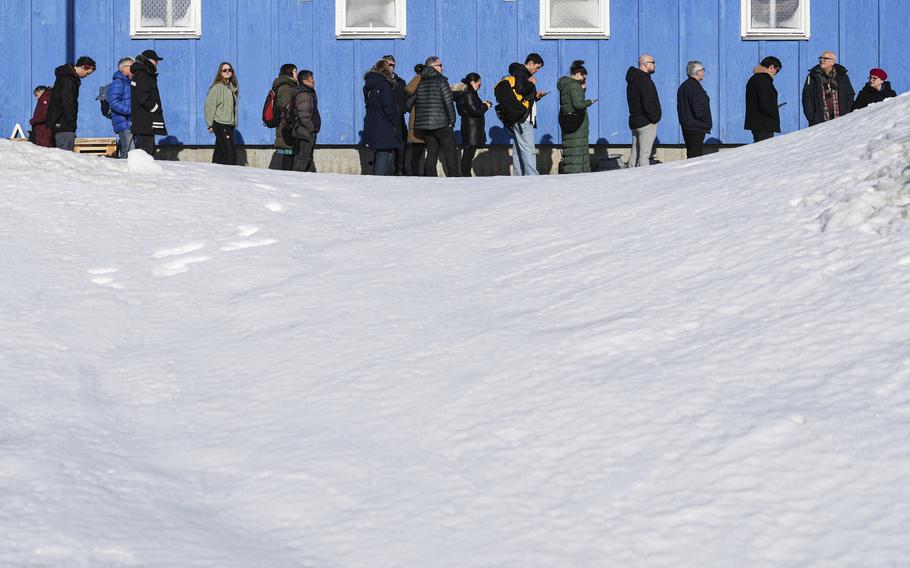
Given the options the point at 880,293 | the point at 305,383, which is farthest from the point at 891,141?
the point at 305,383

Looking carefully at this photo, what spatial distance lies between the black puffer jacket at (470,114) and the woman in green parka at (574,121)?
1090mm

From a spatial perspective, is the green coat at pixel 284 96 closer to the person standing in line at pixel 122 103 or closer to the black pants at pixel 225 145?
the black pants at pixel 225 145

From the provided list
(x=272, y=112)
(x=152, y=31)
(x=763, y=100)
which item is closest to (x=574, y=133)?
(x=763, y=100)

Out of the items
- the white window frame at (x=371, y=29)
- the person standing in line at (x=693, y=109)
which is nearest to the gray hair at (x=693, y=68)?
the person standing in line at (x=693, y=109)

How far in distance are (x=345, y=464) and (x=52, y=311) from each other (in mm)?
2626

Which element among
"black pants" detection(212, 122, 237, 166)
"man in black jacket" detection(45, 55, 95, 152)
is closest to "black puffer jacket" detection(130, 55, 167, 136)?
"man in black jacket" detection(45, 55, 95, 152)

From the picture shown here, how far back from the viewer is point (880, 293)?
5.75 m

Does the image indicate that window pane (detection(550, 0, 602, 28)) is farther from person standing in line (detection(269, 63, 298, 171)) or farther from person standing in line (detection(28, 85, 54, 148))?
person standing in line (detection(28, 85, 54, 148))

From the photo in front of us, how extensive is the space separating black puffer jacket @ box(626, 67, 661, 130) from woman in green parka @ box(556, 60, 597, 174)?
0.41 metres

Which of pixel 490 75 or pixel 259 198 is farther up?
pixel 490 75

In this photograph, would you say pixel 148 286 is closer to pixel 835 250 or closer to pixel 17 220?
pixel 17 220

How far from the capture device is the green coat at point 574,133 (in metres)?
13.8

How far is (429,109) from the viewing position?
536 inches

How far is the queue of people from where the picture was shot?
1370 centimetres
